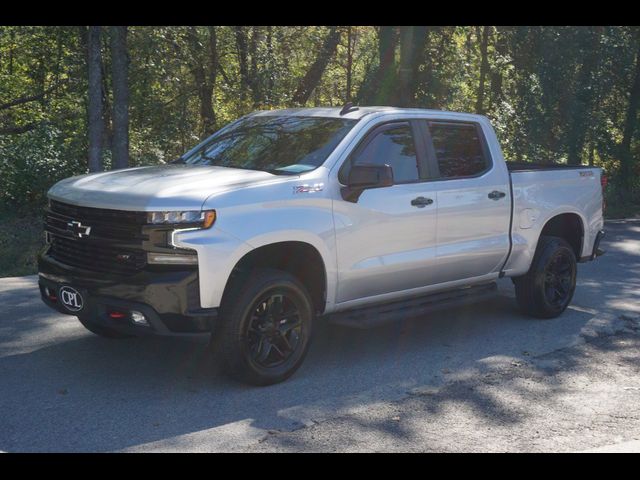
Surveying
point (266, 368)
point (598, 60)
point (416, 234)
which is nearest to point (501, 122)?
point (598, 60)

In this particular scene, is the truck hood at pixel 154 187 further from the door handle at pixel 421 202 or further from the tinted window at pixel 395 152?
the door handle at pixel 421 202

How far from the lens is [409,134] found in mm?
7430

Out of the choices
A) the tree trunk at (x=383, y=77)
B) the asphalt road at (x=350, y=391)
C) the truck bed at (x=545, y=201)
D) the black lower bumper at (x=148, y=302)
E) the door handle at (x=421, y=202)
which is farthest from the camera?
the tree trunk at (x=383, y=77)

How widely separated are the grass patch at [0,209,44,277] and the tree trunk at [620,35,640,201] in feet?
45.4

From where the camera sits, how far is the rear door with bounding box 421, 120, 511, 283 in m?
7.49

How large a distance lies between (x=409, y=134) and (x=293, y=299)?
1945mm

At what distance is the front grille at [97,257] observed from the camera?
5844mm

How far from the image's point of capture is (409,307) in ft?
24.0

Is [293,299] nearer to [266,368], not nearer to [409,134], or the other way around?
[266,368]

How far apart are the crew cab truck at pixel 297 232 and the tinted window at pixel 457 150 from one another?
0.05 feet

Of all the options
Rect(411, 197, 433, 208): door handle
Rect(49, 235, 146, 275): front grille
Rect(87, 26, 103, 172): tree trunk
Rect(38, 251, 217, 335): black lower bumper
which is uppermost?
Rect(87, 26, 103, 172): tree trunk

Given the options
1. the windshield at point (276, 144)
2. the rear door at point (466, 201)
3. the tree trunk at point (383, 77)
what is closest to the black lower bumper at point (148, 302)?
the windshield at point (276, 144)

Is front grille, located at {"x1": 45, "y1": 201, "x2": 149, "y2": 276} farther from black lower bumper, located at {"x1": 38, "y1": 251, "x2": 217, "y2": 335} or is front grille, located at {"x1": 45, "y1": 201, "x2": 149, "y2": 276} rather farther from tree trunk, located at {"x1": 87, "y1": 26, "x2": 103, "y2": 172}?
tree trunk, located at {"x1": 87, "y1": 26, "x2": 103, "y2": 172}

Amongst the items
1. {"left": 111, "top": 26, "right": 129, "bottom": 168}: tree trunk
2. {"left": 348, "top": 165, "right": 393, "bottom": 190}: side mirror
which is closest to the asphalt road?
{"left": 348, "top": 165, "right": 393, "bottom": 190}: side mirror
